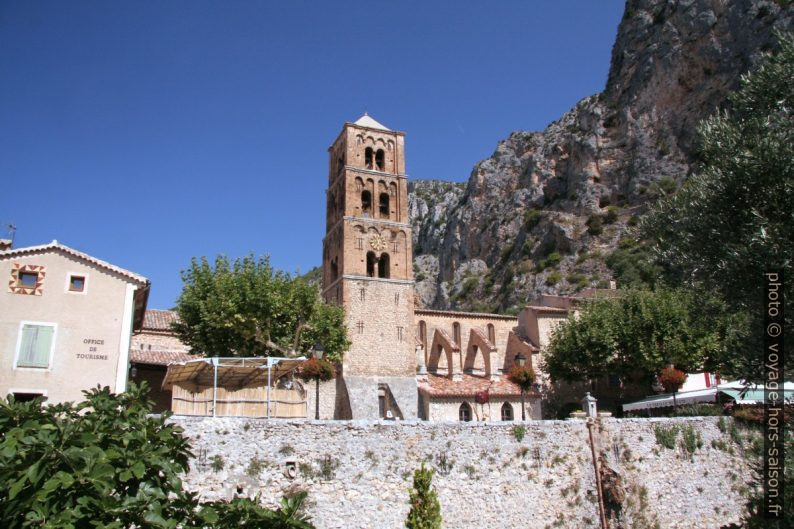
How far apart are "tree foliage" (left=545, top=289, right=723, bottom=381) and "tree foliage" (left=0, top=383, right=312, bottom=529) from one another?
106 ft

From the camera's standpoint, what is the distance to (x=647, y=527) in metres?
21.7

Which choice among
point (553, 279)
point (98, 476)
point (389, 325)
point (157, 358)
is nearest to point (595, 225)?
point (553, 279)

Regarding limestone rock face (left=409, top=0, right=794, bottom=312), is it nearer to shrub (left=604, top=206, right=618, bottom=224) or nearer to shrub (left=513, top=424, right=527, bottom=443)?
shrub (left=604, top=206, right=618, bottom=224)

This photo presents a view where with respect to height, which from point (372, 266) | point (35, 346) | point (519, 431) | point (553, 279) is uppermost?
point (553, 279)

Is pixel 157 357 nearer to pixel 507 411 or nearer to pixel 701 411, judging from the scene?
pixel 507 411

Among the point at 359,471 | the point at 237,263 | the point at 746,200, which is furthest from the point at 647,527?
the point at 237,263

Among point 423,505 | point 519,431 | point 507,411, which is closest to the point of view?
point 423,505

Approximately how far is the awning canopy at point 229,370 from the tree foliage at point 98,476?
504 inches

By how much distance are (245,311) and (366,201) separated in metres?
14.3

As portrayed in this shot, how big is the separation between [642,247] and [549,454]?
5588 centimetres

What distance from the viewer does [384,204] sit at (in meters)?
42.0

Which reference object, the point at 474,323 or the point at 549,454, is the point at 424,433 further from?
the point at 474,323

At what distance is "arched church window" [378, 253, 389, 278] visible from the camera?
40250mm

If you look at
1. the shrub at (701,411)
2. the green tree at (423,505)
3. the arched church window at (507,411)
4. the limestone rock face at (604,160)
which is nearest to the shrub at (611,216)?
the limestone rock face at (604,160)
